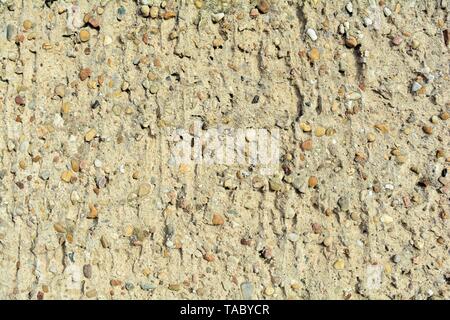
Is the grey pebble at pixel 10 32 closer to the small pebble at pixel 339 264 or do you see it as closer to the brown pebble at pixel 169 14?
the brown pebble at pixel 169 14

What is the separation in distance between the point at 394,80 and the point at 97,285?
5.12 ft

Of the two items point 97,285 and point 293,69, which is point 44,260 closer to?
point 97,285

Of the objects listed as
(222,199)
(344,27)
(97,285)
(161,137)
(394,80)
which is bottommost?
(97,285)

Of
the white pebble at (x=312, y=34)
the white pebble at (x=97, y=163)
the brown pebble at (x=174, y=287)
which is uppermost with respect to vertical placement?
the white pebble at (x=312, y=34)

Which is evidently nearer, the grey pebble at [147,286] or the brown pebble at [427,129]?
the grey pebble at [147,286]

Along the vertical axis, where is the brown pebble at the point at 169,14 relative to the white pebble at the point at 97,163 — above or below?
above

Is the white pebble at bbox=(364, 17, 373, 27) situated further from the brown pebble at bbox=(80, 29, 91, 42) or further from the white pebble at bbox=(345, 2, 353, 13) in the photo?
the brown pebble at bbox=(80, 29, 91, 42)

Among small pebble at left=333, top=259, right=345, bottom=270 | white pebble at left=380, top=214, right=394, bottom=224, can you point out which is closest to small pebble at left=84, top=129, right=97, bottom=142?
small pebble at left=333, top=259, right=345, bottom=270

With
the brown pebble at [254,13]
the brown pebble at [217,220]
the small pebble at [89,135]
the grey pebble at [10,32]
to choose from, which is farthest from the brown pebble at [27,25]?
the brown pebble at [217,220]

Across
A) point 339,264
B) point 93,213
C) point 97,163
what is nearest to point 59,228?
point 93,213

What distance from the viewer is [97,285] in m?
2.58

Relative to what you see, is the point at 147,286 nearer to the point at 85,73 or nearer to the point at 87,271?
the point at 87,271

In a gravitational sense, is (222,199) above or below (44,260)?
above

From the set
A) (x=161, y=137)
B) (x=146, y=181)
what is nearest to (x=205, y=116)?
(x=161, y=137)
